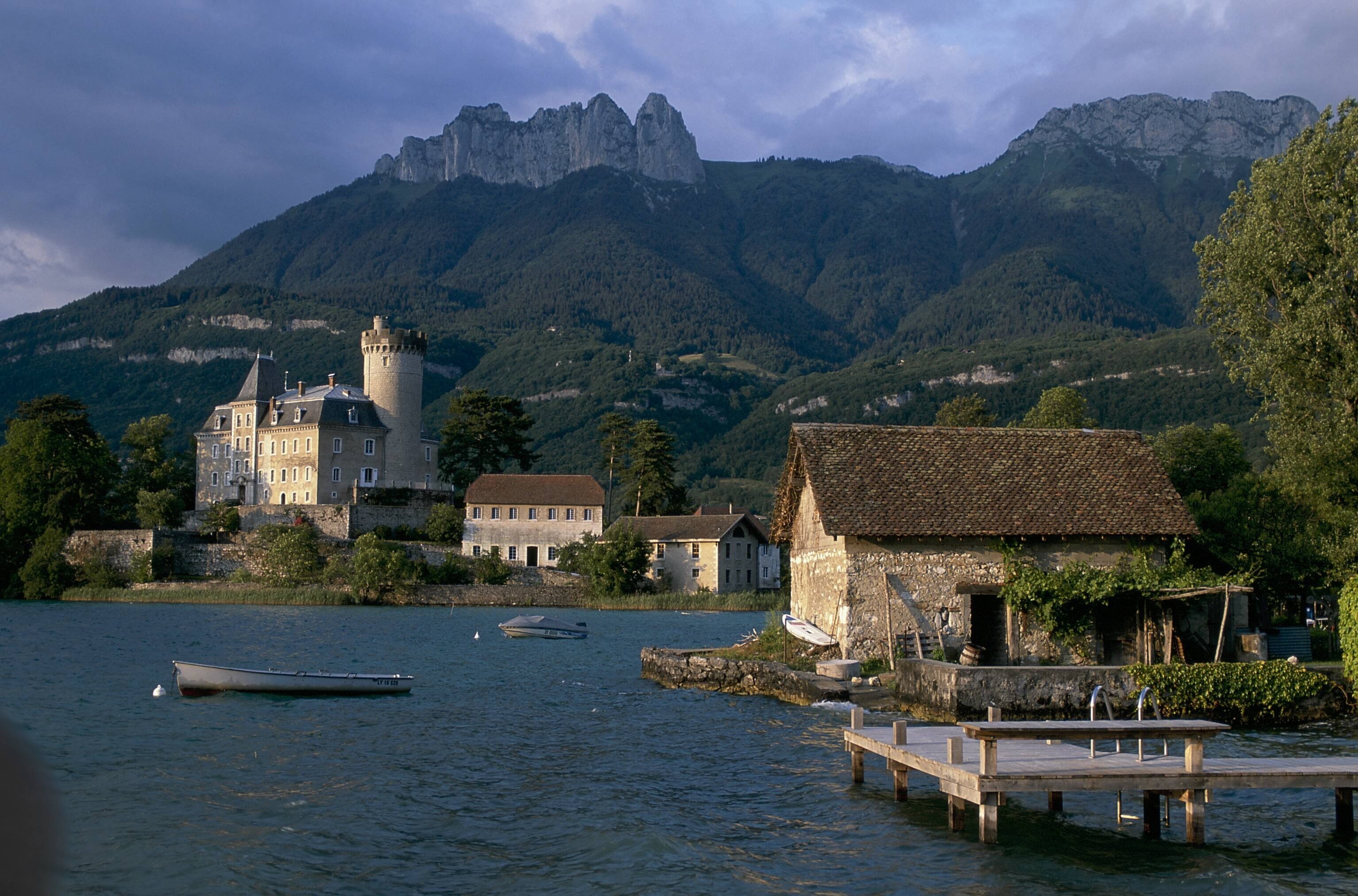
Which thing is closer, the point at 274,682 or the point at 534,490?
the point at 274,682

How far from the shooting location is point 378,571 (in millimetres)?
81625

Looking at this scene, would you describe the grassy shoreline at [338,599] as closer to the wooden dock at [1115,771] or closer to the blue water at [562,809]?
the blue water at [562,809]

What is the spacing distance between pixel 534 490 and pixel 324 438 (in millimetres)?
19525

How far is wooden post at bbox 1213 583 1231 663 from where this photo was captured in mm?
26469

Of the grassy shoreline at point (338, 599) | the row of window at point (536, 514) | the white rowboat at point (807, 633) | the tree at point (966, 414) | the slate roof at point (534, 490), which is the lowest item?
the grassy shoreline at point (338, 599)

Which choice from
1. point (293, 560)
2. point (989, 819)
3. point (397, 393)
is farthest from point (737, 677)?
point (397, 393)

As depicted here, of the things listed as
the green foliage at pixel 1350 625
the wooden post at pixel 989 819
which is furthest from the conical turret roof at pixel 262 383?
the wooden post at pixel 989 819

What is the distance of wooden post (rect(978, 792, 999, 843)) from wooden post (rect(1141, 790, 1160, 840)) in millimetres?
2289

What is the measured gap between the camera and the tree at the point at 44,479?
84.2 metres

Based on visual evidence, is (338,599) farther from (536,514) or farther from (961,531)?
(961,531)

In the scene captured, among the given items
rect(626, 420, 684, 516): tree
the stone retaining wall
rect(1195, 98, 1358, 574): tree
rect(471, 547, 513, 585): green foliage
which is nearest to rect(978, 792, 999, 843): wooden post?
the stone retaining wall

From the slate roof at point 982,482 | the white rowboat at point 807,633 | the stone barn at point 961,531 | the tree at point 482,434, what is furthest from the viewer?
the tree at point 482,434

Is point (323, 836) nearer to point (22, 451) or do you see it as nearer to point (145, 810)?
point (145, 810)

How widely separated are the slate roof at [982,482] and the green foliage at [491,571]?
182ft
